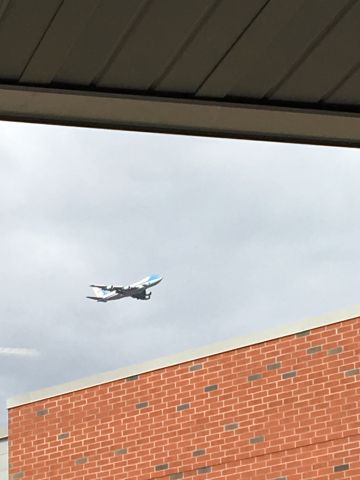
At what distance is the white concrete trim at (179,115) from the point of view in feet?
10.8

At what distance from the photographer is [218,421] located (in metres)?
18.2

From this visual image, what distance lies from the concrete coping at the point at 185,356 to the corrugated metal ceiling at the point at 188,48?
44.0ft

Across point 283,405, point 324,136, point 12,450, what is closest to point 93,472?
point 12,450

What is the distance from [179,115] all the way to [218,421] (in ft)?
49.7

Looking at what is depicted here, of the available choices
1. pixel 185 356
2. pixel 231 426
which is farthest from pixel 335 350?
pixel 185 356

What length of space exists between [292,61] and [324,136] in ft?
1.38

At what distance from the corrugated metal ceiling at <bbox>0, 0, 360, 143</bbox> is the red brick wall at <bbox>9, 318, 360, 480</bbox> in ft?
44.6

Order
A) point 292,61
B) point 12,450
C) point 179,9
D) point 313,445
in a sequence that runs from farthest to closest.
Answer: point 12,450
point 313,445
point 292,61
point 179,9

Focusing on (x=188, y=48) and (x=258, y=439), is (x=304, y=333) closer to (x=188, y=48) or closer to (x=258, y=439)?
(x=258, y=439)

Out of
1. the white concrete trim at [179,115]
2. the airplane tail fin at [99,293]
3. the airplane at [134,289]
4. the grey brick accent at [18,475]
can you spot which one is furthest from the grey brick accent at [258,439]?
the airplane tail fin at [99,293]

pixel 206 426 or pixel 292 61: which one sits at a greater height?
pixel 206 426

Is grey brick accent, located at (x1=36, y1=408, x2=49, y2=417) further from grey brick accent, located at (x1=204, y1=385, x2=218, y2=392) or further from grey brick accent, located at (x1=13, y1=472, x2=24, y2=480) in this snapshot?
grey brick accent, located at (x1=204, y1=385, x2=218, y2=392)

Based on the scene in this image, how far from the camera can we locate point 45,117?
3348 millimetres

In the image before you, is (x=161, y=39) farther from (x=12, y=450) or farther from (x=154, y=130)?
(x=12, y=450)
